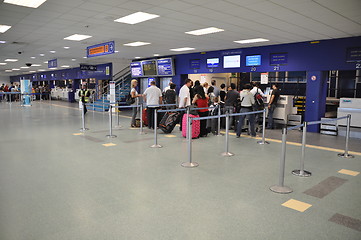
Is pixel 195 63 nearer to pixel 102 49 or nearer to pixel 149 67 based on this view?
pixel 149 67

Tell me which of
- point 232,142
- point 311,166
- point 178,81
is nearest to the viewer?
point 311,166

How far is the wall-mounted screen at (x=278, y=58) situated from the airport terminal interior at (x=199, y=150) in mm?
46

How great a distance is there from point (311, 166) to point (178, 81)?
32.1ft

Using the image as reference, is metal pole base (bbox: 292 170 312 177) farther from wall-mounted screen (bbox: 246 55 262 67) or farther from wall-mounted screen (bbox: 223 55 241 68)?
wall-mounted screen (bbox: 223 55 241 68)

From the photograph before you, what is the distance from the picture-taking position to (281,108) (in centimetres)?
970

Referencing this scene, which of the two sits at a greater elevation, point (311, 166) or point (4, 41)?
point (4, 41)

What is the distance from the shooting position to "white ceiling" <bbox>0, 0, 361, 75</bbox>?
17.2 feet

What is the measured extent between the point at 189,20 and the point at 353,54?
206 inches

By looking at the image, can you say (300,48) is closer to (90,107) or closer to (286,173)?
(286,173)

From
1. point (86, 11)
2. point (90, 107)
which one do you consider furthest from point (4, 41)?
point (90, 107)

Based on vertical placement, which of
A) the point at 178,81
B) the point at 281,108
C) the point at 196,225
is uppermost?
the point at 178,81

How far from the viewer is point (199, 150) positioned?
6.25m

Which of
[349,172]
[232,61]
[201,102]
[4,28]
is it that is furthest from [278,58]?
[4,28]

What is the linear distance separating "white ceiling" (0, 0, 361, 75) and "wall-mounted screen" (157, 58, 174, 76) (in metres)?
4.64
